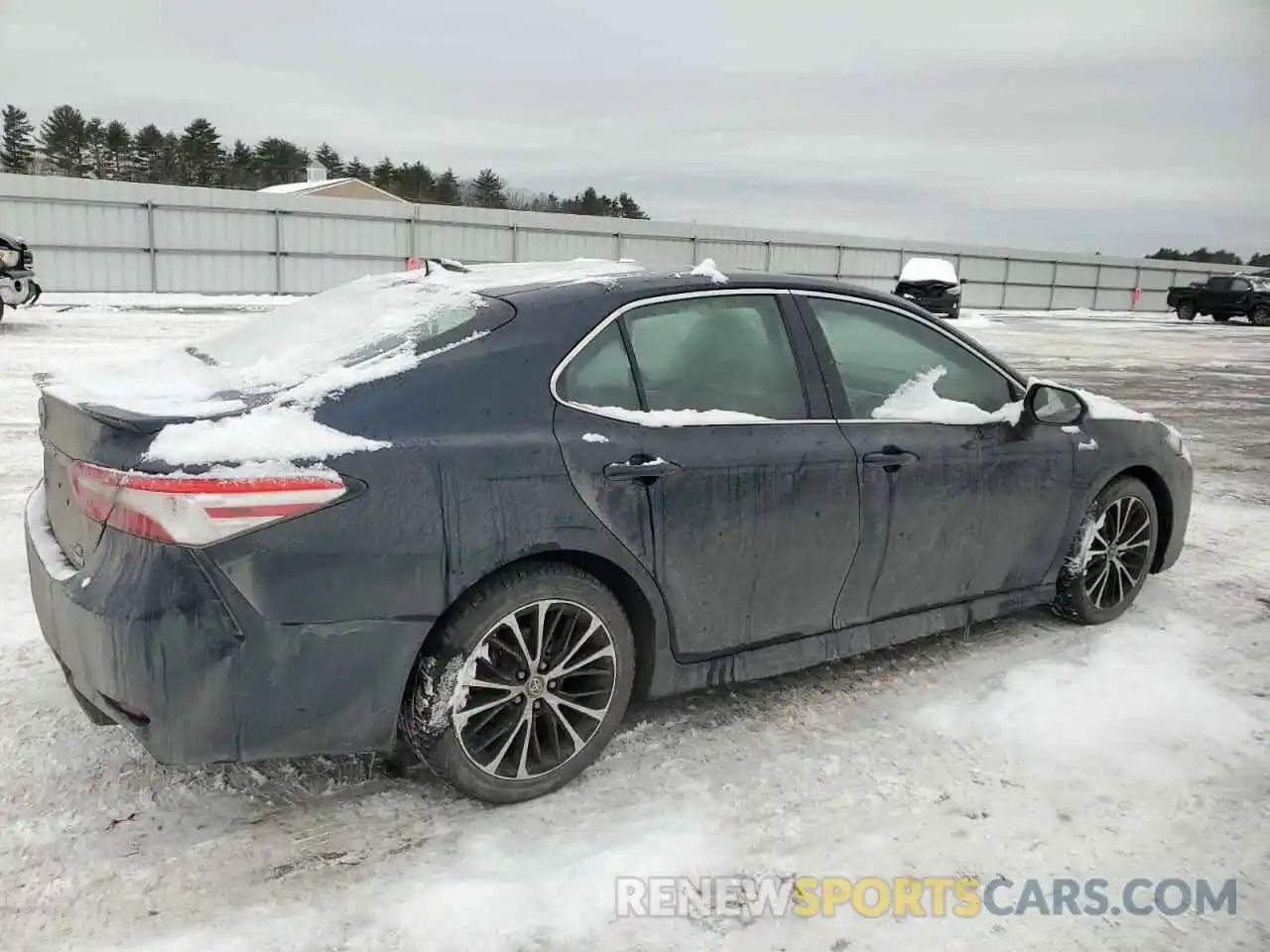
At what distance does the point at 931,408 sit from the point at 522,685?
1.94 m

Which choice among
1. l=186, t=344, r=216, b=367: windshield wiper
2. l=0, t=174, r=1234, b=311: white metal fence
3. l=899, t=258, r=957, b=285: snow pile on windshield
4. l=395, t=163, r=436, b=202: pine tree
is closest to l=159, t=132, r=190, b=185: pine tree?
l=395, t=163, r=436, b=202: pine tree

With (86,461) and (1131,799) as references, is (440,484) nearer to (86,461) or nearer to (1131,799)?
(86,461)

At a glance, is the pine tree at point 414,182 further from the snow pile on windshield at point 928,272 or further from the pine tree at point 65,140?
the snow pile on windshield at point 928,272

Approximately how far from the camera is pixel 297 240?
2728 cm

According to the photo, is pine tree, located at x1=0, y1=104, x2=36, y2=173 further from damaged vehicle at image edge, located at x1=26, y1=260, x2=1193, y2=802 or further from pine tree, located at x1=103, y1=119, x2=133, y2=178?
damaged vehicle at image edge, located at x1=26, y1=260, x2=1193, y2=802

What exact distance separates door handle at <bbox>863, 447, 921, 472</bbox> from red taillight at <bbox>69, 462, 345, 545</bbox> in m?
1.86

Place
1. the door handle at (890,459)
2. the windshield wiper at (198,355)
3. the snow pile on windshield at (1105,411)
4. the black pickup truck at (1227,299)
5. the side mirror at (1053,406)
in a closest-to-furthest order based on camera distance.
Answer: the windshield wiper at (198,355) < the door handle at (890,459) < the side mirror at (1053,406) < the snow pile on windshield at (1105,411) < the black pickup truck at (1227,299)

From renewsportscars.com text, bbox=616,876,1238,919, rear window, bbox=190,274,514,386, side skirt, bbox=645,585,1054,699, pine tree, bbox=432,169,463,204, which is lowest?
renewsportscars.com text, bbox=616,876,1238,919

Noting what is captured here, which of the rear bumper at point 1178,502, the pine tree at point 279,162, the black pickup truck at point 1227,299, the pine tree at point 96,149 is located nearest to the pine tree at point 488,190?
the pine tree at point 279,162

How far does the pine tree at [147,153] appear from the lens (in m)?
63.8

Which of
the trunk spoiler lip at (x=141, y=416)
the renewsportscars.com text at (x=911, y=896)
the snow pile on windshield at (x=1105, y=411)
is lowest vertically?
the renewsportscars.com text at (x=911, y=896)

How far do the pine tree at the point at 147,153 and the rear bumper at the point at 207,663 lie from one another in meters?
69.9

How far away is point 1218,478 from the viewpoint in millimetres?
7980

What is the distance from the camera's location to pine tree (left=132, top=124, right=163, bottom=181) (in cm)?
6384
